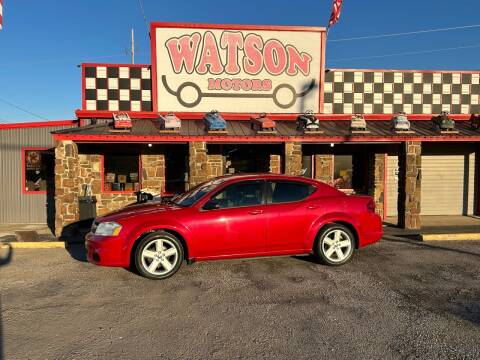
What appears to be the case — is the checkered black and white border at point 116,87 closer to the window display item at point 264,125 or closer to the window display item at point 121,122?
the window display item at point 121,122

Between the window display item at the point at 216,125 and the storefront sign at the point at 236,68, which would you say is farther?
the storefront sign at the point at 236,68

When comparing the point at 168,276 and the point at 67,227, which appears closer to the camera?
the point at 168,276

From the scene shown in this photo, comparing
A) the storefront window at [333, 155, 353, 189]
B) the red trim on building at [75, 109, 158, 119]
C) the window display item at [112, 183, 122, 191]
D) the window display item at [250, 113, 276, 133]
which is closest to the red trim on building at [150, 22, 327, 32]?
the red trim on building at [75, 109, 158, 119]

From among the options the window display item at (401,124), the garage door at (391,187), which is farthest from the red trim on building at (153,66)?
the garage door at (391,187)

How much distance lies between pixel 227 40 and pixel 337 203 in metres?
7.15

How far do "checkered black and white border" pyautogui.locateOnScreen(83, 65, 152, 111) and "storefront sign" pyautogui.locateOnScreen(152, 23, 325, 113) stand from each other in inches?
16.2

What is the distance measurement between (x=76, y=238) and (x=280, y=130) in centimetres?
573

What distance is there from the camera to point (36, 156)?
1083cm

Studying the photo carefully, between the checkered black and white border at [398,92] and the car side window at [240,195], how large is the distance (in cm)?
666

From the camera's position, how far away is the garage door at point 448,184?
471 inches

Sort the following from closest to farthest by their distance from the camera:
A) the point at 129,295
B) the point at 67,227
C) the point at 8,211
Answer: the point at 129,295, the point at 67,227, the point at 8,211

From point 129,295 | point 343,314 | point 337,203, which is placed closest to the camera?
point 343,314

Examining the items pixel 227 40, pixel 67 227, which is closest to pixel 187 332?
pixel 67 227

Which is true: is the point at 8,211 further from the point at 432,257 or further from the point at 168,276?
the point at 432,257
